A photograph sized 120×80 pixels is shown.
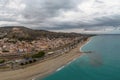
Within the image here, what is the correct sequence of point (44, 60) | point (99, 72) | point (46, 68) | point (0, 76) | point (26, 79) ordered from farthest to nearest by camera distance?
point (44, 60), point (46, 68), point (99, 72), point (0, 76), point (26, 79)

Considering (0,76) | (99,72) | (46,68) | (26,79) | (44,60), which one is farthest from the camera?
(44,60)

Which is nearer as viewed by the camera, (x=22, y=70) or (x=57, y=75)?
(x=57, y=75)

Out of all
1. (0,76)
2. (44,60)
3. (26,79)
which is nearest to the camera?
(26,79)

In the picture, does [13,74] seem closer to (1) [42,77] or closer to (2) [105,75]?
(1) [42,77]

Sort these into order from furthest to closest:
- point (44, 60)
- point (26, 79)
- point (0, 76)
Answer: point (44, 60)
point (0, 76)
point (26, 79)

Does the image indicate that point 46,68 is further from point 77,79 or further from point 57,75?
point 77,79

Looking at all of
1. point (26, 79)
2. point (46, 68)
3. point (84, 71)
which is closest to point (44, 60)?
point (46, 68)

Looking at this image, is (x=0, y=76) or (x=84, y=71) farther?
(x=84, y=71)

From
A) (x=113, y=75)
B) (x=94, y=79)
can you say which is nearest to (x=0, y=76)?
(x=94, y=79)
